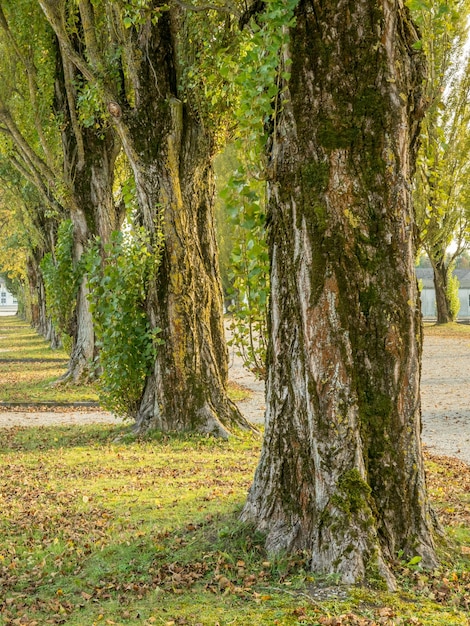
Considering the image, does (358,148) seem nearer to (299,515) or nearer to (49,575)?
(299,515)

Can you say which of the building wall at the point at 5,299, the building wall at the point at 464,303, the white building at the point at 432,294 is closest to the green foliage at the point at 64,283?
the white building at the point at 432,294

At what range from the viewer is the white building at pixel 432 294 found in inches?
2972

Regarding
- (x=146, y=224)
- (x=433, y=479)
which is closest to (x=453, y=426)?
(x=433, y=479)

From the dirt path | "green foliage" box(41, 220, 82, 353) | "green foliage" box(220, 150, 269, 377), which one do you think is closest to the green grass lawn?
"green foliage" box(41, 220, 82, 353)

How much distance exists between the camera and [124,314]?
35.6ft

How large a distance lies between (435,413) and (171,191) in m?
7.10

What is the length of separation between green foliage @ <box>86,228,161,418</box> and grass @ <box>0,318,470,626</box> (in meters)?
2.31

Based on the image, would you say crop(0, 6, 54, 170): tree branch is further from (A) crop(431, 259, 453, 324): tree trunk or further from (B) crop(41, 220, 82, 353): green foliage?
(A) crop(431, 259, 453, 324): tree trunk

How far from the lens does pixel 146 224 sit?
10852 mm

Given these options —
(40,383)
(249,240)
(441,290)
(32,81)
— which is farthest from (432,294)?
(249,240)

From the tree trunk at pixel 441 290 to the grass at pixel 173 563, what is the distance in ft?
113

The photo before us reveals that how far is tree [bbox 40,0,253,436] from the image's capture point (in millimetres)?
10656

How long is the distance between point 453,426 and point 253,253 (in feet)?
29.0

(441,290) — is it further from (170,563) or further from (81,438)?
(170,563)
